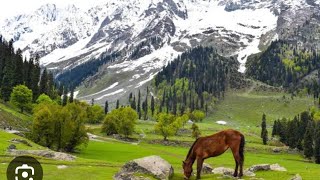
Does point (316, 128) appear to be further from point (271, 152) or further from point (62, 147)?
point (62, 147)

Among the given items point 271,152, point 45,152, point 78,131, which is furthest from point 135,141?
point 45,152

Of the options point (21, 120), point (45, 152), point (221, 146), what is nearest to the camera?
point (221, 146)

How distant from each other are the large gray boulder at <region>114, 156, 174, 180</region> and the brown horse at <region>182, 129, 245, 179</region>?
278 centimetres

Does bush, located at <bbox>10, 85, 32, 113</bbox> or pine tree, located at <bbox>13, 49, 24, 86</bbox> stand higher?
pine tree, located at <bbox>13, 49, 24, 86</bbox>

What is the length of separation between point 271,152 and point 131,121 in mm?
59939

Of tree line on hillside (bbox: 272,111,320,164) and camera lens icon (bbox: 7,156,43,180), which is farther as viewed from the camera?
tree line on hillside (bbox: 272,111,320,164)

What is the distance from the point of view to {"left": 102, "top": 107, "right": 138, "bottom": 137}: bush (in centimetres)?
17350

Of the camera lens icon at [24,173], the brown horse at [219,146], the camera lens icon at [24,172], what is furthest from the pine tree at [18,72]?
the brown horse at [219,146]

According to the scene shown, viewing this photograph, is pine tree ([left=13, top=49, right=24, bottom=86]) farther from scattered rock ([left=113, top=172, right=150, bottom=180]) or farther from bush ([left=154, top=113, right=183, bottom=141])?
scattered rock ([left=113, top=172, right=150, bottom=180])

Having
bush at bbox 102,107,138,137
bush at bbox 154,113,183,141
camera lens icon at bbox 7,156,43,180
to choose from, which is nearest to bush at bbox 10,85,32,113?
bush at bbox 102,107,138,137

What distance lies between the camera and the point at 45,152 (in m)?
64.1

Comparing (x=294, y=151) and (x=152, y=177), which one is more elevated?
(x=152, y=177)

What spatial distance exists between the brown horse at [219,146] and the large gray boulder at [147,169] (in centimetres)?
278

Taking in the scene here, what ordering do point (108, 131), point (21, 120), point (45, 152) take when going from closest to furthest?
point (45, 152) < point (21, 120) < point (108, 131)
